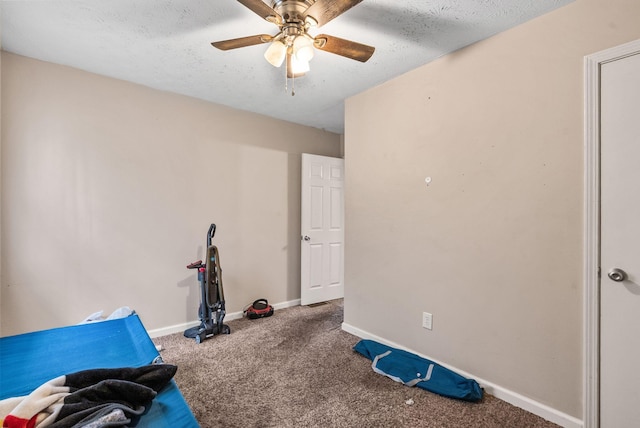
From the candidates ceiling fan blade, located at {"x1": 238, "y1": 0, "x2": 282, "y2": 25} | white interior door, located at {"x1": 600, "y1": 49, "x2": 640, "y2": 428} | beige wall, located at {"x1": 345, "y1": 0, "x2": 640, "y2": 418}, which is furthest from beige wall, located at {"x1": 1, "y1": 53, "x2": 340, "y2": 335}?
white interior door, located at {"x1": 600, "y1": 49, "x2": 640, "y2": 428}

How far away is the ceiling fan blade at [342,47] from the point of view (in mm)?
1673

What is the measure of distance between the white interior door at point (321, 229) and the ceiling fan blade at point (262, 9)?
2.32 meters

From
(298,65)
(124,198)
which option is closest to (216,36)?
(298,65)

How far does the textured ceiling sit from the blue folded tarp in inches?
93.6

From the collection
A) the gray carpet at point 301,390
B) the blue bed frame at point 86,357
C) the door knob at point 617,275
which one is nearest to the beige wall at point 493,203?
the door knob at point 617,275

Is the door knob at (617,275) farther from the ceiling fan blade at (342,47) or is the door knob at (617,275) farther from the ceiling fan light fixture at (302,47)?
the ceiling fan light fixture at (302,47)

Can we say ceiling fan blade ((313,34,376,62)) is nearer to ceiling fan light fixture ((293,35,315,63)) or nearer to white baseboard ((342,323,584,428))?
ceiling fan light fixture ((293,35,315,63))

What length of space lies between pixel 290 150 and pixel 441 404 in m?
3.10

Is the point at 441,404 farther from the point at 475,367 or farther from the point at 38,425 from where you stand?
the point at 38,425

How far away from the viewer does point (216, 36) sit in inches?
81.3

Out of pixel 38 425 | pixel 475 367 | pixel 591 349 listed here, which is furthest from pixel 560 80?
pixel 38 425

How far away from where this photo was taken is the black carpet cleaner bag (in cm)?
340

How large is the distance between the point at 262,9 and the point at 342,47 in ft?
1.65

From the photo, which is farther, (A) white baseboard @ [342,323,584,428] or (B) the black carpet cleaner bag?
(B) the black carpet cleaner bag
